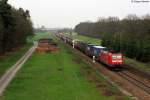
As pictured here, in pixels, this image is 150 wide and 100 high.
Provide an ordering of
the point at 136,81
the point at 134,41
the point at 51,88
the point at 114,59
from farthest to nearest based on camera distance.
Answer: the point at 134,41 < the point at 114,59 < the point at 136,81 < the point at 51,88

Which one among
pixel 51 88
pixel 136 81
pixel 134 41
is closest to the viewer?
pixel 51 88

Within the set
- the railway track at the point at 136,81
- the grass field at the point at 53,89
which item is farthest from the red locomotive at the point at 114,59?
the grass field at the point at 53,89

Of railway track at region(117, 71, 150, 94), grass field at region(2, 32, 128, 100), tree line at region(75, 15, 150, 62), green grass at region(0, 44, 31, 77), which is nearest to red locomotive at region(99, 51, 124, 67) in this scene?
railway track at region(117, 71, 150, 94)

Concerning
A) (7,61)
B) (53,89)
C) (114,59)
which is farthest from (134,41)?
(53,89)

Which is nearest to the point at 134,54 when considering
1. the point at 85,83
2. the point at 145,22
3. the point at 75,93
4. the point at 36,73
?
the point at 145,22

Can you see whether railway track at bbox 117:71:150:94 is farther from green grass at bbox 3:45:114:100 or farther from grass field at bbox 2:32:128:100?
green grass at bbox 3:45:114:100

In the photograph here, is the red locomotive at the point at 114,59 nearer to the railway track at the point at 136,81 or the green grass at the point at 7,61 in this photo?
the railway track at the point at 136,81

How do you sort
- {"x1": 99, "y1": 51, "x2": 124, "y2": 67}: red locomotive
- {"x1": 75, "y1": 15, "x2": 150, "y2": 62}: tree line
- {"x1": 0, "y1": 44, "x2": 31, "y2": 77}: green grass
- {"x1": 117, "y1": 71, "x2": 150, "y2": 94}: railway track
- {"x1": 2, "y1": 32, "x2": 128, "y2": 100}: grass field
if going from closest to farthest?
{"x1": 2, "y1": 32, "x2": 128, "y2": 100}: grass field, {"x1": 117, "y1": 71, "x2": 150, "y2": 94}: railway track, {"x1": 0, "y1": 44, "x2": 31, "y2": 77}: green grass, {"x1": 99, "y1": 51, "x2": 124, "y2": 67}: red locomotive, {"x1": 75, "y1": 15, "x2": 150, "y2": 62}: tree line

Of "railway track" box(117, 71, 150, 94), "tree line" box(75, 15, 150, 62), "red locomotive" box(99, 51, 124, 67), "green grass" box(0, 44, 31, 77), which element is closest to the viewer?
"railway track" box(117, 71, 150, 94)

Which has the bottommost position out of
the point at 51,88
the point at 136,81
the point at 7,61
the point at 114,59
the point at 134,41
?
the point at 136,81

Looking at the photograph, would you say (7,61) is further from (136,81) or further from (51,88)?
(51,88)

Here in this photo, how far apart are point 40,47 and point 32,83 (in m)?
55.3

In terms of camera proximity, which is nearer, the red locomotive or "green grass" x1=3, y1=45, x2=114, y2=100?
"green grass" x1=3, y1=45, x2=114, y2=100

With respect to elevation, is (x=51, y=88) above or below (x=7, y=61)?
above
